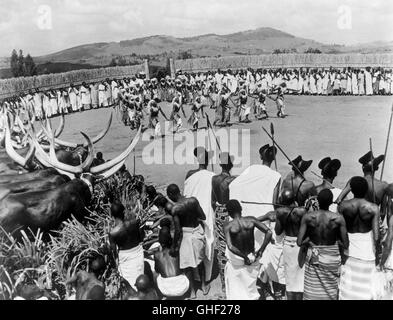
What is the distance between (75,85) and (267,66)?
10.6m

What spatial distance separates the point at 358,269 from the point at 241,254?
4.08ft

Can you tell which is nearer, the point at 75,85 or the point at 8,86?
the point at 8,86

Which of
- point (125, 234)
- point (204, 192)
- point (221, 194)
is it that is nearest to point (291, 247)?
point (204, 192)

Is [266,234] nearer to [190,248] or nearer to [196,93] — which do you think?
[190,248]

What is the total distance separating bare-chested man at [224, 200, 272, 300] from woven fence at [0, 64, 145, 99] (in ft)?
37.5

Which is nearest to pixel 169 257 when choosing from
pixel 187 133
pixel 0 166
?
pixel 0 166

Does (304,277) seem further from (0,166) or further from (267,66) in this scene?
(267,66)

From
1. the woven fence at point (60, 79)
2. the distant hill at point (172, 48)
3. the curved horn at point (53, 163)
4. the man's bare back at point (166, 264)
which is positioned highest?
the distant hill at point (172, 48)

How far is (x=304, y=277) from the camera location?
211 inches

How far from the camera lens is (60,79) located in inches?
745

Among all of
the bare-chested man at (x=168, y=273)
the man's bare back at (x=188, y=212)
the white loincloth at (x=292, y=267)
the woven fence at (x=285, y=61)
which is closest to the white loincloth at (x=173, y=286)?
the bare-chested man at (x=168, y=273)

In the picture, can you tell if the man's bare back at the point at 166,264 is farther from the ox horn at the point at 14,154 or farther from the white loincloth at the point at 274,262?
the ox horn at the point at 14,154

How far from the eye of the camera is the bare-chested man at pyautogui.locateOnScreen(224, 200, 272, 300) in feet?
17.5

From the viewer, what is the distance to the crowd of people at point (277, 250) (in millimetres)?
5184
